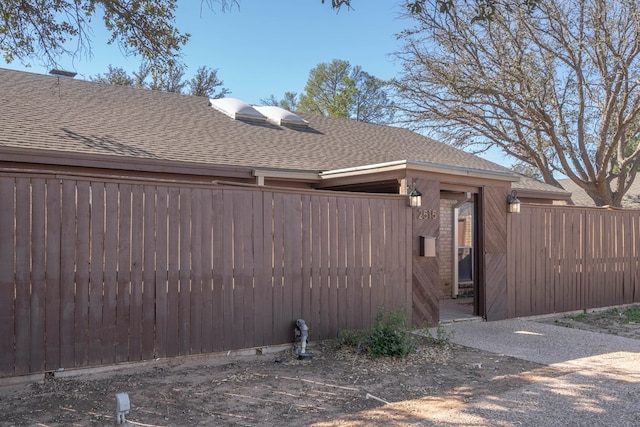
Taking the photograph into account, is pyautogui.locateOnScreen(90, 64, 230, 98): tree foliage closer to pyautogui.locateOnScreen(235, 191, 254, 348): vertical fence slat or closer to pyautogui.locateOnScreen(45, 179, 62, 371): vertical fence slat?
pyautogui.locateOnScreen(235, 191, 254, 348): vertical fence slat

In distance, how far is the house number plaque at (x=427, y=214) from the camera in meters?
8.52

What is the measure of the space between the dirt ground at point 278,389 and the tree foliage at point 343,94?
29225 mm

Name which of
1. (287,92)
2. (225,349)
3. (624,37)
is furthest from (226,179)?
(287,92)

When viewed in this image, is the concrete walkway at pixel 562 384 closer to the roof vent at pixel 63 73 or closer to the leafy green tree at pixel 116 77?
the roof vent at pixel 63 73

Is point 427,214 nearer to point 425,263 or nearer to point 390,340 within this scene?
point 425,263

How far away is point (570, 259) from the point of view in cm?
1086

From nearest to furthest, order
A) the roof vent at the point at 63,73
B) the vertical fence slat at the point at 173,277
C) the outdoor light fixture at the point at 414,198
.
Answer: the vertical fence slat at the point at 173,277 < the outdoor light fixture at the point at 414,198 < the roof vent at the point at 63,73

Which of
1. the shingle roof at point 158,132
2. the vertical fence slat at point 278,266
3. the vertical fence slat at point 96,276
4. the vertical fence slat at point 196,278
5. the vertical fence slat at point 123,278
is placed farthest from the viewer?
Answer: the shingle roof at point 158,132

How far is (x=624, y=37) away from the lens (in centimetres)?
1463

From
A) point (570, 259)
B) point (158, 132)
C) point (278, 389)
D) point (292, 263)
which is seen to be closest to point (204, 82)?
point (158, 132)

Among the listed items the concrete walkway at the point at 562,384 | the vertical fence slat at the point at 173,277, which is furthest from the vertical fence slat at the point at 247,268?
the concrete walkway at the point at 562,384

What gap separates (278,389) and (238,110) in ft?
26.8

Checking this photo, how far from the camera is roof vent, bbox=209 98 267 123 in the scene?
40.6 feet

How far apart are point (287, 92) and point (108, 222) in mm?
33961
